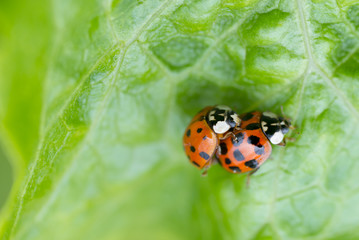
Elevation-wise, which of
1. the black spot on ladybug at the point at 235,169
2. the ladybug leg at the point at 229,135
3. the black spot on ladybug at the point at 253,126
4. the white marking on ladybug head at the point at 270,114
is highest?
the white marking on ladybug head at the point at 270,114

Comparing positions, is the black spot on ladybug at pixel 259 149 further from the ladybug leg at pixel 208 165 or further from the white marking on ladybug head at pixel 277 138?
the ladybug leg at pixel 208 165

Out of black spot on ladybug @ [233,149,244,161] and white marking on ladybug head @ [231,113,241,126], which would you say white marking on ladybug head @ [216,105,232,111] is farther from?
black spot on ladybug @ [233,149,244,161]

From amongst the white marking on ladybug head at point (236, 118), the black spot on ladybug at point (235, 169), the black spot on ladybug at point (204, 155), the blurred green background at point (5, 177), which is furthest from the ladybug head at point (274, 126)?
the blurred green background at point (5, 177)

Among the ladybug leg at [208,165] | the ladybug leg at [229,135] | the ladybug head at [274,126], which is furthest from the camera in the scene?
the ladybug leg at [208,165]

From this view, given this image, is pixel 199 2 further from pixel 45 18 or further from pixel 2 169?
pixel 2 169

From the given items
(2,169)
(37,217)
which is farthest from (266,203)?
(2,169)

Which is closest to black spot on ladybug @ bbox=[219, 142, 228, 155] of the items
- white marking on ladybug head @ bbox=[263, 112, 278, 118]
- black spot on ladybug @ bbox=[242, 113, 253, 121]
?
black spot on ladybug @ bbox=[242, 113, 253, 121]

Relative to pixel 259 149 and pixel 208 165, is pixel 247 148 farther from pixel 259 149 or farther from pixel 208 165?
pixel 208 165
